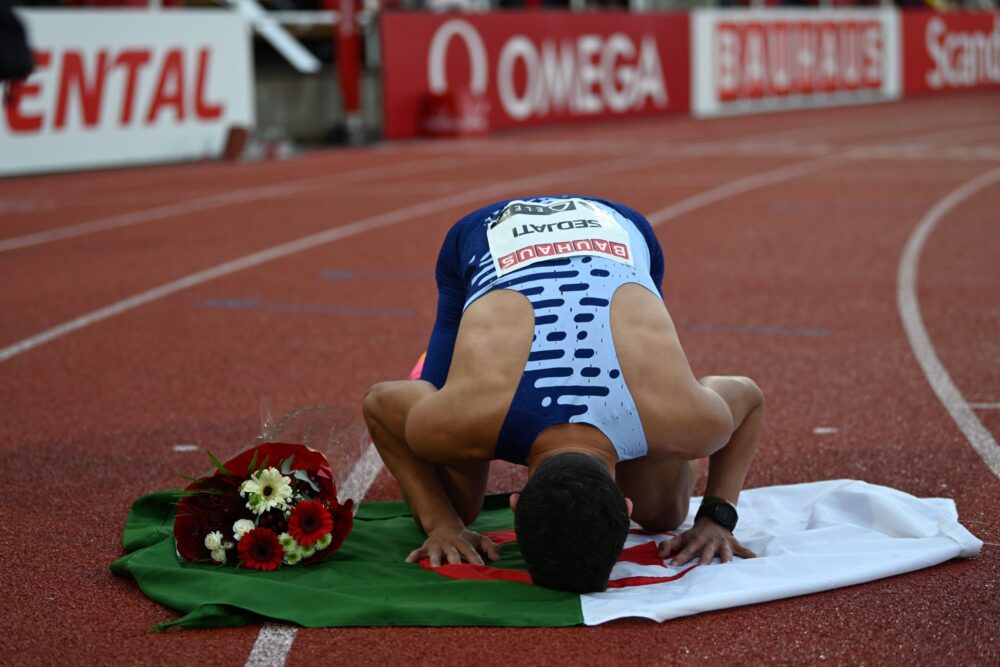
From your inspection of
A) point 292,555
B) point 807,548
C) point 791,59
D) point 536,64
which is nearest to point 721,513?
point 807,548

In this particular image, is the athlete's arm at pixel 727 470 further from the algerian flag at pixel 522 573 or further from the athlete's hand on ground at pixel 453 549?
the athlete's hand on ground at pixel 453 549

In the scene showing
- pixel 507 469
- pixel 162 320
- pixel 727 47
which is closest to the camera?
pixel 507 469

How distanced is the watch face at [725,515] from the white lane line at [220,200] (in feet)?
29.0

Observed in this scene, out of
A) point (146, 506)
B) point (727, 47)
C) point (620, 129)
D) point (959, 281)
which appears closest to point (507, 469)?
point (146, 506)

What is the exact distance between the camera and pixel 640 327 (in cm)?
411

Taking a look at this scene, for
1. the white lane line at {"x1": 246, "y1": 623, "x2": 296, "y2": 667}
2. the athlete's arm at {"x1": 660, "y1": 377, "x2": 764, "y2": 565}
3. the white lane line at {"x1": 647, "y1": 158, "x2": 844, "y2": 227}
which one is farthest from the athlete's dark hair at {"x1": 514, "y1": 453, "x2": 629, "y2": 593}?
the white lane line at {"x1": 647, "y1": 158, "x2": 844, "y2": 227}

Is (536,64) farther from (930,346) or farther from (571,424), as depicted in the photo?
(571,424)

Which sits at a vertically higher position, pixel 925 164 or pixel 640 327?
pixel 640 327

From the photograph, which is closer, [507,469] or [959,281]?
[507,469]

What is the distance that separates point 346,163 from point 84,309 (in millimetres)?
10199

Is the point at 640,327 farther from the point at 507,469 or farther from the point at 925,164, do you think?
the point at 925,164

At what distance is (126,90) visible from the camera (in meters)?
17.8

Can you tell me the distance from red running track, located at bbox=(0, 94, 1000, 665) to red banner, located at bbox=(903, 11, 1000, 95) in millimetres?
17970

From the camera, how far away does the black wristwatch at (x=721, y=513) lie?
4379 mm
